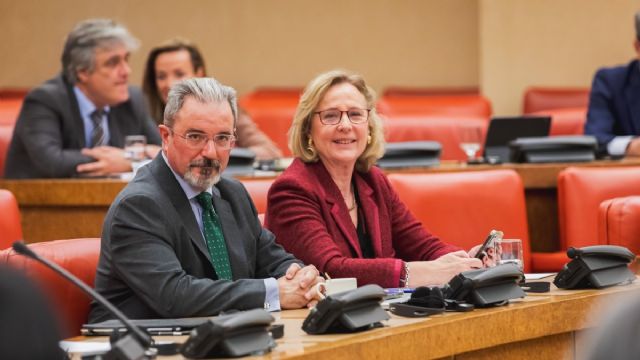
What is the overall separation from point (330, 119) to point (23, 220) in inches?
66.6

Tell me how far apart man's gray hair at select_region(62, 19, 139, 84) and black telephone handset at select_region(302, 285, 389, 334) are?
3.15m

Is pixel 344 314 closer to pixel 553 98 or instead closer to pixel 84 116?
pixel 84 116

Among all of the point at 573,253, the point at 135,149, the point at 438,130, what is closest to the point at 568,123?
the point at 438,130

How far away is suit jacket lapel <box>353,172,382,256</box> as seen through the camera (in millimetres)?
3730

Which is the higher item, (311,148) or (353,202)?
(311,148)

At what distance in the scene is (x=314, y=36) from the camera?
29.0 feet

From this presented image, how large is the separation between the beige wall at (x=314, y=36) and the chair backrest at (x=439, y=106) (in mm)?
843

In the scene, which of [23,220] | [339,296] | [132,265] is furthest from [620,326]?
[23,220]

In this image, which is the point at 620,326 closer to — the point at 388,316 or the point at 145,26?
the point at 388,316

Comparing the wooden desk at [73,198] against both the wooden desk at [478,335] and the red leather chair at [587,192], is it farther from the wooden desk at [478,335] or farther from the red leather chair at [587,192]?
the wooden desk at [478,335]

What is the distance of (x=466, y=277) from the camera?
2906mm

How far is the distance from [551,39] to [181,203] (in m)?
5.40

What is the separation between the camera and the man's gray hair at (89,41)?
546 cm

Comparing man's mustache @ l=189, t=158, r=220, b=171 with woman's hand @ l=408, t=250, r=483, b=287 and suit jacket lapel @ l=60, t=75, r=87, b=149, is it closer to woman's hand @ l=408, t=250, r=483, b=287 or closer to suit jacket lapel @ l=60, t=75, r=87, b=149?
woman's hand @ l=408, t=250, r=483, b=287
